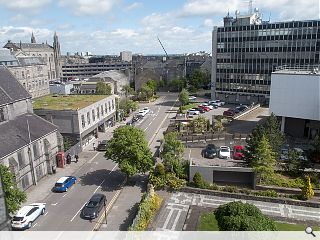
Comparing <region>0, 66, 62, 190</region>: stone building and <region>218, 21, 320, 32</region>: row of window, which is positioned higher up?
<region>218, 21, 320, 32</region>: row of window

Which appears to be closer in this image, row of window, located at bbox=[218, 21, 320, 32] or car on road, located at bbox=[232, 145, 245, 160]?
car on road, located at bbox=[232, 145, 245, 160]

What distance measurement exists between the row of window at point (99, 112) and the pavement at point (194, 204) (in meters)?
20.6

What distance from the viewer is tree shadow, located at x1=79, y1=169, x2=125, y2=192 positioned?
111ft

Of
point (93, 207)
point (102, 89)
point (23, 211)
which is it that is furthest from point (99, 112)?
point (23, 211)

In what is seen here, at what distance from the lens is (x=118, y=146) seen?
32500 millimetres

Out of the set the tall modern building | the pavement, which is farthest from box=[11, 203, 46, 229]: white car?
the tall modern building

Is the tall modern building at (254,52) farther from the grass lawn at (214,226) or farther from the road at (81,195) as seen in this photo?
the grass lawn at (214,226)

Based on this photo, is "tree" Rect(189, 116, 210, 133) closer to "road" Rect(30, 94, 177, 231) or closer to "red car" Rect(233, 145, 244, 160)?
"road" Rect(30, 94, 177, 231)

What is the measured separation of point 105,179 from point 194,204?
449 inches

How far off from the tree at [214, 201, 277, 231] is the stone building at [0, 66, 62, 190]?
72.2 ft

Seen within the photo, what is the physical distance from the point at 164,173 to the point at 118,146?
5.66 metres

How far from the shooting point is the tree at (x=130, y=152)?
105 ft

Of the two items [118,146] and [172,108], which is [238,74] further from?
[118,146]

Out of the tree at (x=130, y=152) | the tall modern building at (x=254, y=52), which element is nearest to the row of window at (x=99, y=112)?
the tree at (x=130, y=152)
